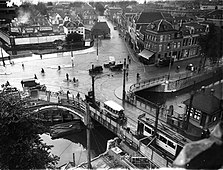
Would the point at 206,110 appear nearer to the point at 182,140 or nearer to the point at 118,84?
the point at 182,140

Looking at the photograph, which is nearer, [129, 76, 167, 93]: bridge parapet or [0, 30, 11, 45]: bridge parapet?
[129, 76, 167, 93]: bridge parapet

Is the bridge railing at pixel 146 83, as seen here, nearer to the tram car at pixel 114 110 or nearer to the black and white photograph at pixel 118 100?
the black and white photograph at pixel 118 100

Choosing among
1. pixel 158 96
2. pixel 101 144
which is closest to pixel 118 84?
pixel 158 96

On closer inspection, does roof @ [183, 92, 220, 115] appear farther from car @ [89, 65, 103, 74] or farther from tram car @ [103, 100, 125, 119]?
car @ [89, 65, 103, 74]

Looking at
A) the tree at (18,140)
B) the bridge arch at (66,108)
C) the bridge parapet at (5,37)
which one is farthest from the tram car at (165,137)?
the bridge parapet at (5,37)

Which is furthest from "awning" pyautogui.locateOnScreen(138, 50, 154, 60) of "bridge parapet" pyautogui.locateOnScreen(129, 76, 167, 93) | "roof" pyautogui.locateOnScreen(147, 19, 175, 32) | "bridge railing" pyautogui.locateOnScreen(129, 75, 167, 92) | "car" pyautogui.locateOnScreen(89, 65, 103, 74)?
"car" pyautogui.locateOnScreen(89, 65, 103, 74)
